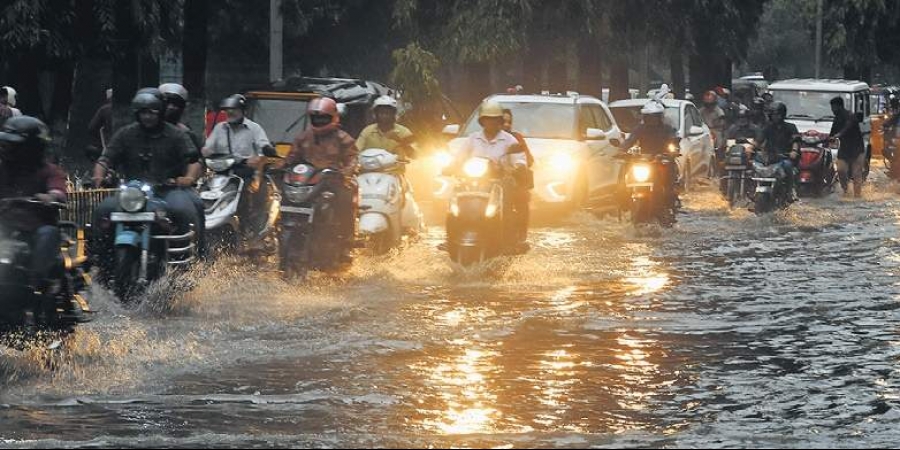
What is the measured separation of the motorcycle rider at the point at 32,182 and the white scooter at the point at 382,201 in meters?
6.42

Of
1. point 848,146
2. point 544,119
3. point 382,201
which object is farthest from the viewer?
point 848,146

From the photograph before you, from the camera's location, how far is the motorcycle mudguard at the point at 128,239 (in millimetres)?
12820

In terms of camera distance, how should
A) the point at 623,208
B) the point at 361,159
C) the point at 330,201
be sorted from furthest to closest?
the point at 623,208 → the point at 361,159 → the point at 330,201

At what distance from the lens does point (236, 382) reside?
10383 millimetres

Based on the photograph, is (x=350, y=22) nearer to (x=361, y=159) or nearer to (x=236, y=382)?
(x=361, y=159)

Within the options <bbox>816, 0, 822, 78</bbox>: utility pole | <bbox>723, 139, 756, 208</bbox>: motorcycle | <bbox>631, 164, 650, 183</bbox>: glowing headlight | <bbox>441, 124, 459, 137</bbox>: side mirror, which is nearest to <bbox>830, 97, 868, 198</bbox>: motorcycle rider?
<bbox>723, 139, 756, 208</bbox>: motorcycle

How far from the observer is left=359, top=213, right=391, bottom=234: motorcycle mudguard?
56.5ft

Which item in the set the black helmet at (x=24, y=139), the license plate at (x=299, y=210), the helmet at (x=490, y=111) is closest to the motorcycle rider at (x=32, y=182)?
the black helmet at (x=24, y=139)

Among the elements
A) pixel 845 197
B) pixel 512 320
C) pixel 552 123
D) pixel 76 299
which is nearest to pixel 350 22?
pixel 845 197

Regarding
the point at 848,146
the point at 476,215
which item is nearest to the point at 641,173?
the point at 476,215

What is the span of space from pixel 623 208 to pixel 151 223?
11159mm

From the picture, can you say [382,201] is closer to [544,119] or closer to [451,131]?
[451,131]

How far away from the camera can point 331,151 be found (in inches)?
631

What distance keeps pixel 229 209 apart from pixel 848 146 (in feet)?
55.6
